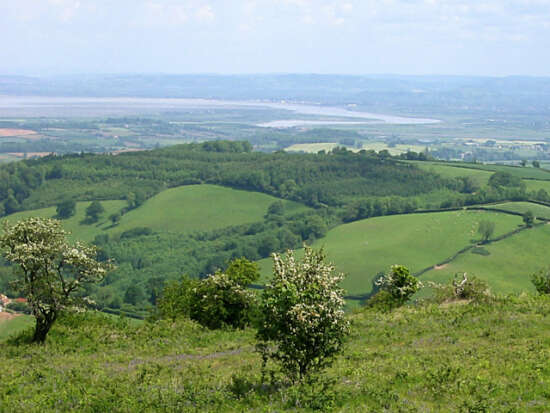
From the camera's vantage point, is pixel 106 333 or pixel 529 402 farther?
pixel 106 333

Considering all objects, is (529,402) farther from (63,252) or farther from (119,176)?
(119,176)

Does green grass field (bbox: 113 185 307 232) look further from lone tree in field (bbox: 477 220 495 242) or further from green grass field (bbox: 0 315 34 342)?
green grass field (bbox: 0 315 34 342)

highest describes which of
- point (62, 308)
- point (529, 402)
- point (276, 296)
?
point (276, 296)

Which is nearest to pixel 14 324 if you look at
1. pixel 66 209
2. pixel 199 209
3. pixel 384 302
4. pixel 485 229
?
pixel 384 302

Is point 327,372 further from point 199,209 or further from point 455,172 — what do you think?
point 455,172

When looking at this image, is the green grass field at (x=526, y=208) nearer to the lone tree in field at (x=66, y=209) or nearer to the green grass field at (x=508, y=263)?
the green grass field at (x=508, y=263)

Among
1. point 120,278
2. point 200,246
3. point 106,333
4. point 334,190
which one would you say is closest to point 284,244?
point 200,246

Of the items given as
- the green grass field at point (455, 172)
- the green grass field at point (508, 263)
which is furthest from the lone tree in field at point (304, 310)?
the green grass field at point (455, 172)
